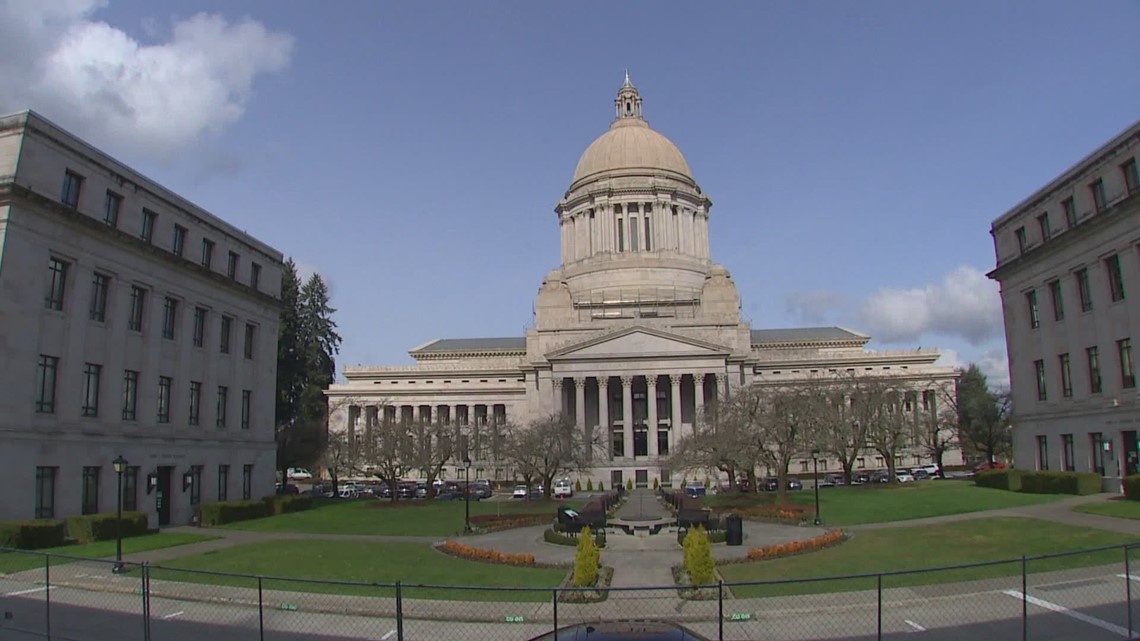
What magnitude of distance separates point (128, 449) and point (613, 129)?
3964 inches

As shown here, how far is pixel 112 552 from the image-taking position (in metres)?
29.4

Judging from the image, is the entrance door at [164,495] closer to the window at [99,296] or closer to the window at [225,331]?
the window at [99,296]

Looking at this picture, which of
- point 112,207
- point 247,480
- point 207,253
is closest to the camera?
point 112,207

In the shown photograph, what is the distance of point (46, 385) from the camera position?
33.4 m

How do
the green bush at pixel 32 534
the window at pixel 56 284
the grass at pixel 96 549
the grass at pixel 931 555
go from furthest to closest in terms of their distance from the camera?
the window at pixel 56 284
the green bush at pixel 32 534
the grass at pixel 96 549
the grass at pixel 931 555

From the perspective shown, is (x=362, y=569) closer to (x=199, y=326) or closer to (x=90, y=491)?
(x=90, y=491)

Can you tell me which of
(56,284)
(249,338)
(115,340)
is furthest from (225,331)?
(56,284)

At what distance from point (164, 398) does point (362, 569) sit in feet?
71.4

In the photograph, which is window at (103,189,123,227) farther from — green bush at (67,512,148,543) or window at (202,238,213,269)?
green bush at (67,512,148,543)

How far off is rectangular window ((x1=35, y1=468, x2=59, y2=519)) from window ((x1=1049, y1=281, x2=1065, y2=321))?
51973 mm

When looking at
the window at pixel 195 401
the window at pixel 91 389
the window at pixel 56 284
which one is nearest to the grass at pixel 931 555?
the window at pixel 91 389

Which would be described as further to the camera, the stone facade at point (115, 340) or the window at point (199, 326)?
the window at point (199, 326)

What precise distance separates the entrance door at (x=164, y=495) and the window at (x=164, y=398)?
251 centimetres

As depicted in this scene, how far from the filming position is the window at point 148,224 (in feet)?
132
